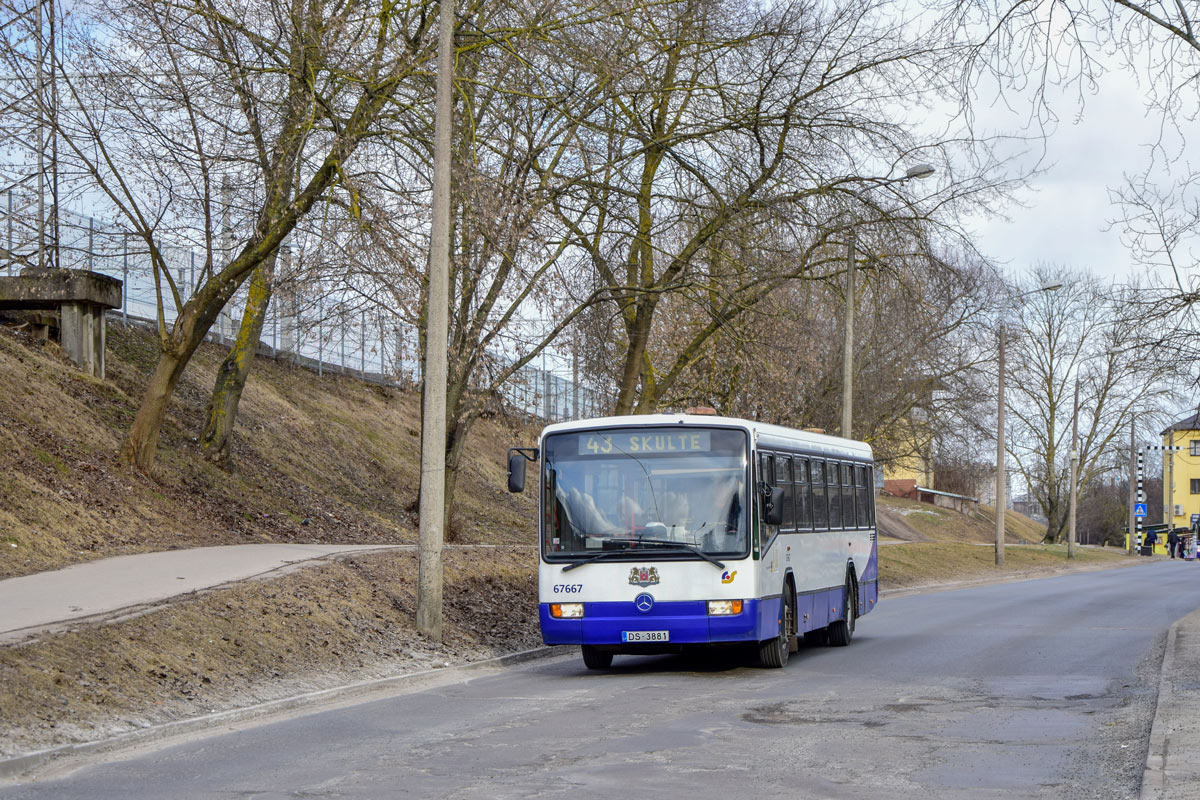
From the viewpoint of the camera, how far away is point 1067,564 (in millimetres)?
57062

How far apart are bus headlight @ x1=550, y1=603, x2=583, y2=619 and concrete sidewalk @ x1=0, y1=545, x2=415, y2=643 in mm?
3831

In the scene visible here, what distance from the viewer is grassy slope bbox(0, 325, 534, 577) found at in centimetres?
1927

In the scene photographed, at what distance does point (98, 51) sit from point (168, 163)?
1846 millimetres

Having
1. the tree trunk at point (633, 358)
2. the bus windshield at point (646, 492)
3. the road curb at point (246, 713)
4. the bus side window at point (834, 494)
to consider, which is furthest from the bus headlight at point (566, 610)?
the tree trunk at point (633, 358)

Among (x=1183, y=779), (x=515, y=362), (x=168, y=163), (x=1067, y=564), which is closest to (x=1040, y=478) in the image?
(x=1067, y=564)

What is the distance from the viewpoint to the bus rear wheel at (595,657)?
1625 cm

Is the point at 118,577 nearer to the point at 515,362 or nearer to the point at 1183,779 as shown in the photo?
the point at 515,362

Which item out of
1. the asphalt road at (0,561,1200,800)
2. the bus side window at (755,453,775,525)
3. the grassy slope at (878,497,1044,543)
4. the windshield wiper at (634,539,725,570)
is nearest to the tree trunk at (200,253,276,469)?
the asphalt road at (0,561,1200,800)

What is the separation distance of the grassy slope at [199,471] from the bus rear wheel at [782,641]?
854cm

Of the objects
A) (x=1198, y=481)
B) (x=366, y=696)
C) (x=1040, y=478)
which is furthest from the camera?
(x=1198, y=481)

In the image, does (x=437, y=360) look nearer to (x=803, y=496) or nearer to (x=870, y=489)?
(x=803, y=496)

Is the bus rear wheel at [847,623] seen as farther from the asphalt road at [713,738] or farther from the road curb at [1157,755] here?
the road curb at [1157,755]

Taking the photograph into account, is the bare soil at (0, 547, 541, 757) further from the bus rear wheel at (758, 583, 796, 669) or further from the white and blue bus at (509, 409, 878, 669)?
the bus rear wheel at (758, 583, 796, 669)

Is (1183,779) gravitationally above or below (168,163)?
below
